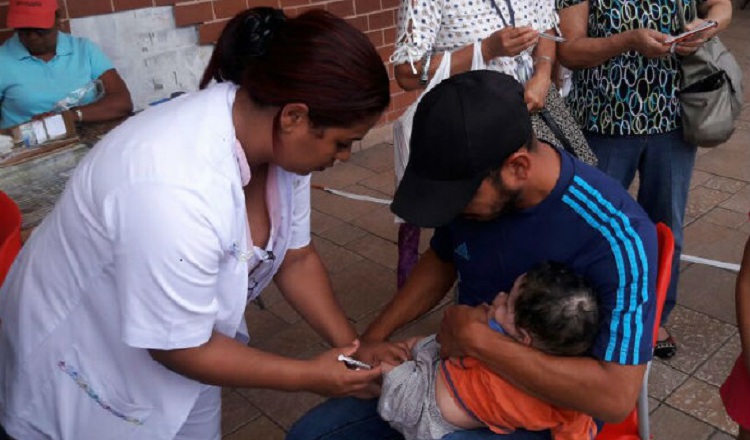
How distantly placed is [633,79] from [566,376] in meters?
1.59

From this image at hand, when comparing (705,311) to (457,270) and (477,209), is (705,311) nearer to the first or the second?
(457,270)

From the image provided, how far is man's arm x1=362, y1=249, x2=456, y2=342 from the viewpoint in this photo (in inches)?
79.1

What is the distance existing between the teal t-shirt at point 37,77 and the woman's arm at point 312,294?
7.14ft

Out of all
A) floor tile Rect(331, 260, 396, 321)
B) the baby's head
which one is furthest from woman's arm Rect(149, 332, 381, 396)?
floor tile Rect(331, 260, 396, 321)

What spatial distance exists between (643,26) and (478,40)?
2.01ft

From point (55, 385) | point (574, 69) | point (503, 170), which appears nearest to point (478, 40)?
point (574, 69)

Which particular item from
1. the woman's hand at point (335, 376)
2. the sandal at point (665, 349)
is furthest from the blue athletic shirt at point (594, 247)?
the sandal at point (665, 349)

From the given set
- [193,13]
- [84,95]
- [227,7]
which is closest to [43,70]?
[84,95]

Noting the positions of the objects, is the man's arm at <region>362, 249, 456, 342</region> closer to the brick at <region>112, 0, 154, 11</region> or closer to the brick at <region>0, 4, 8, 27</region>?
the brick at <region>0, 4, 8, 27</region>

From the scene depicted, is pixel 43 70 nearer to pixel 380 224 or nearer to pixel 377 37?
pixel 380 224

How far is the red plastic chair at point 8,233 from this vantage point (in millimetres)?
1847

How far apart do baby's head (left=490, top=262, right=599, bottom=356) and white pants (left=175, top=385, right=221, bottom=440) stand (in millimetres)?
814

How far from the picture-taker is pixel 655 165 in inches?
109

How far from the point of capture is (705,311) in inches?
132
